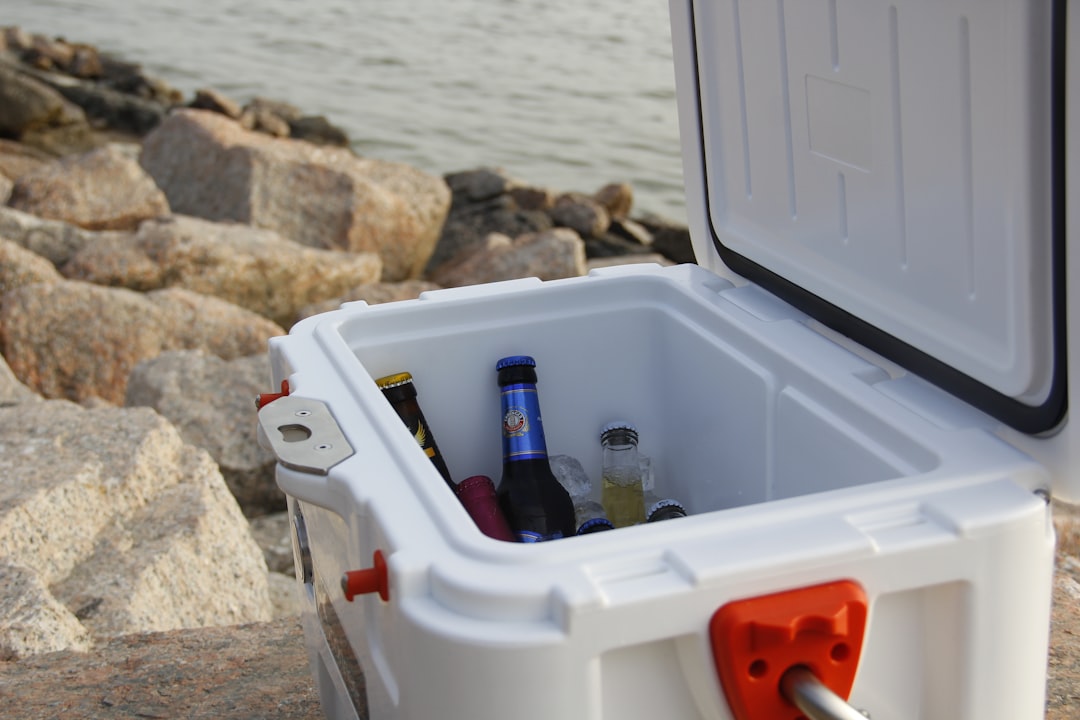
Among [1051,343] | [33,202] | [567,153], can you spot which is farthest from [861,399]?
[567,153]

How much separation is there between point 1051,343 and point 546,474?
2.29 feet

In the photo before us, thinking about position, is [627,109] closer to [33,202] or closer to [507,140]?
[507,140]

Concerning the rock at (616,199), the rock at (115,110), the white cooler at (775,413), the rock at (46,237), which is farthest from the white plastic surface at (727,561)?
the rock at (115,110)

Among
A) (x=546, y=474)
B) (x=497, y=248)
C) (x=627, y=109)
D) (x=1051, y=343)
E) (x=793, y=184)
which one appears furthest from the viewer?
(x=627, y=109)

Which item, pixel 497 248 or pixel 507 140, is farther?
pixel 507 140

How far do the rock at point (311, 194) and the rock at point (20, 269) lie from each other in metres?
1.22

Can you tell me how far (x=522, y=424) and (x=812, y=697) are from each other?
68 cm

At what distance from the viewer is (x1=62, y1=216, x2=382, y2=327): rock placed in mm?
4535

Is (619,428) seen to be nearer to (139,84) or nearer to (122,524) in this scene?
(122,524)

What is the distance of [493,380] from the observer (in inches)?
61.9

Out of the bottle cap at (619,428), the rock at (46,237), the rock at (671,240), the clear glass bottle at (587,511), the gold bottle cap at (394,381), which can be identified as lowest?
the rock at (671,240)

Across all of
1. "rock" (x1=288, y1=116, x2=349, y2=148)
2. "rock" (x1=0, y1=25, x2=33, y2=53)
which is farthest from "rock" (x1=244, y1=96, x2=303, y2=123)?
"rock" (x1=0, y1=25, x2=33, y2=53)

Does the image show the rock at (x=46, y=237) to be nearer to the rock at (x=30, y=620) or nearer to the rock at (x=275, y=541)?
the rock at (x=275, y=541)

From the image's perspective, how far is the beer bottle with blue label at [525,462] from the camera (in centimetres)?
149
